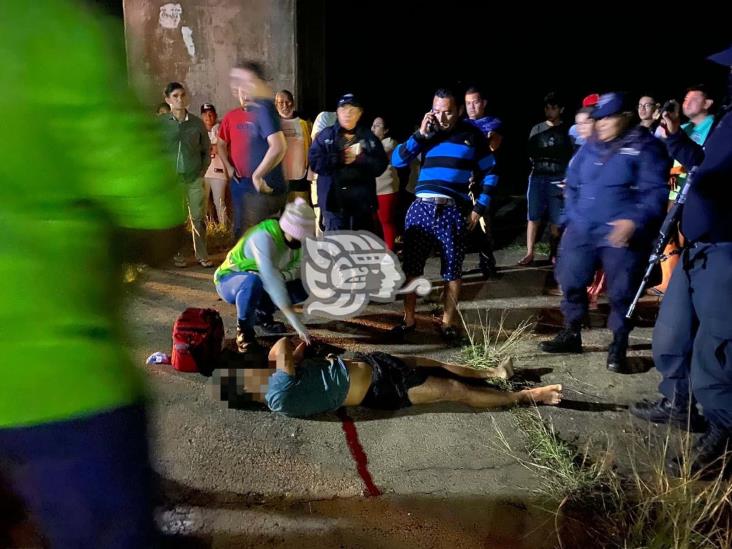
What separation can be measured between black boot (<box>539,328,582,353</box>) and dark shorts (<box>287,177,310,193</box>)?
3.22 m

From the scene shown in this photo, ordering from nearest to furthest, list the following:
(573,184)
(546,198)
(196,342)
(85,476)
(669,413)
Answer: (85,476) → (669,413) → (196,342) → (573,184) → (546,198)

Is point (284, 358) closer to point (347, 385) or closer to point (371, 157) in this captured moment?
point (347, 385)

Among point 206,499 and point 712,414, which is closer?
point 206,499

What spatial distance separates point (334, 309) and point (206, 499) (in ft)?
8.84

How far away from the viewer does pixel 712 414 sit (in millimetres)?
3242

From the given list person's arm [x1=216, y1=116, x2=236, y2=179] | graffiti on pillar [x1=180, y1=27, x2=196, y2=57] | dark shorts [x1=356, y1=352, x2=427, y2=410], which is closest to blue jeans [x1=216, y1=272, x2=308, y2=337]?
dark shorts [x1=356, y1=352, x2=427, y2=410]

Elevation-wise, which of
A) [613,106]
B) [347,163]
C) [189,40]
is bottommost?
[347,163]

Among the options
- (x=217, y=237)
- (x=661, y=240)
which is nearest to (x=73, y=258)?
(x=661, y=240)

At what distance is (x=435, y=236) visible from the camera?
15.7 ft

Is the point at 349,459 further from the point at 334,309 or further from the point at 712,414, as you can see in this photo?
the point at 334,309

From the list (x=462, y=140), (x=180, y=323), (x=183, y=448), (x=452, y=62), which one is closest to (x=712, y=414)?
(x=462, y=140)

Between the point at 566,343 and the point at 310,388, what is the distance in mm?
2230

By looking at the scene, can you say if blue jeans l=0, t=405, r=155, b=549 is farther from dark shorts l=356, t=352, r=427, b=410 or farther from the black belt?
the black belt

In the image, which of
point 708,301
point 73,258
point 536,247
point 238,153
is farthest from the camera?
point 536,247
